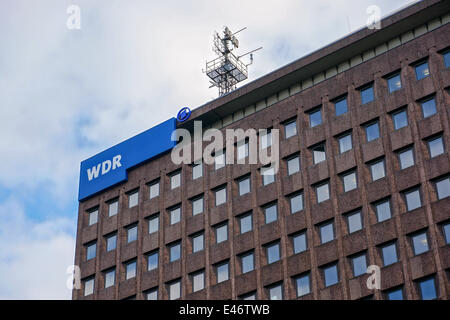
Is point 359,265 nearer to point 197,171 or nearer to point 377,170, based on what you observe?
point 377,170

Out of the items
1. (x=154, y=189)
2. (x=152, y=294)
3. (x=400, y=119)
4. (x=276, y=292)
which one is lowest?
(x=276, y=292)

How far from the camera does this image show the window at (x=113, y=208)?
81.8m

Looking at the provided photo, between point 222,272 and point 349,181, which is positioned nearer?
point 349,181

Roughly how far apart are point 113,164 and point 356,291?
33.4 meters

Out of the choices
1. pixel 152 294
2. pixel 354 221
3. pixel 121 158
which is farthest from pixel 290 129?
pixel 121 158

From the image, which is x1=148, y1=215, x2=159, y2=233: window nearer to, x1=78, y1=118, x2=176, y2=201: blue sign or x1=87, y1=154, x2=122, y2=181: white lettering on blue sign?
x1=78, y1=118, x2=176, y2=201: blue sign

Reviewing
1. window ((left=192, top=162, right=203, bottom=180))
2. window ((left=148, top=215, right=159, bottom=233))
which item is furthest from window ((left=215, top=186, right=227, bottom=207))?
window ((left=148, top=215, right=159, bottom=233))

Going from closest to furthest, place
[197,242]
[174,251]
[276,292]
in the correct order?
[276,292] < [197,242] < [174,251]

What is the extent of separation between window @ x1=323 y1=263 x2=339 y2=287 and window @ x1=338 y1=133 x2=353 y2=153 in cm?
1017

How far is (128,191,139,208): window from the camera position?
264 ft

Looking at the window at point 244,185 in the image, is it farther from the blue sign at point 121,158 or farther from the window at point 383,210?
the window at point 383,210

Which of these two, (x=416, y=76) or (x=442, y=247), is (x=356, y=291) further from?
(x=416, y=76)

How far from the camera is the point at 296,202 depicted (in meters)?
67.4

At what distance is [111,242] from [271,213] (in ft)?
66.1
